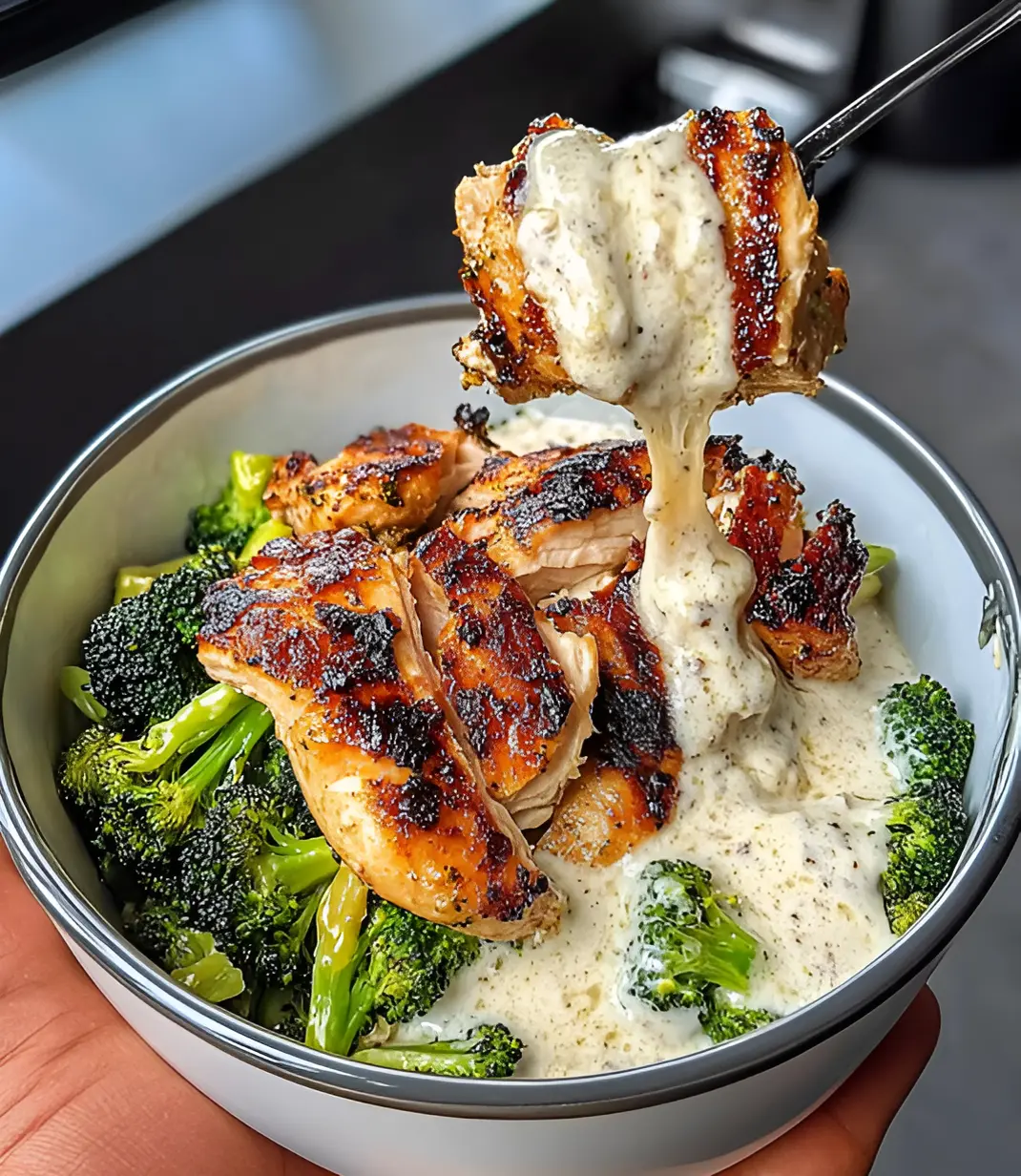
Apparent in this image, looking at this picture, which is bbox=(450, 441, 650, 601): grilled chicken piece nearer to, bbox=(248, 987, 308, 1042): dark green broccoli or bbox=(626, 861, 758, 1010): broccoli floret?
bbox=(626, 861, 758, 1010): broccoli floret

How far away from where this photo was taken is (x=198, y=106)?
9.28 ft

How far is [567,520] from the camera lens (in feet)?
5.04

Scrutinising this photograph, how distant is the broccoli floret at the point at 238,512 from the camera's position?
1.82 m

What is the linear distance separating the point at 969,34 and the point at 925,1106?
81.5 inches

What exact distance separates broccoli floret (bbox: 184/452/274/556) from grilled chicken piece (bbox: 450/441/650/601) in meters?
0.34

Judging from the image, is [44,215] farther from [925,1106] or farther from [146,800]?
[925,1106]

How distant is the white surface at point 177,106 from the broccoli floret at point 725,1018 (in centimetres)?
168

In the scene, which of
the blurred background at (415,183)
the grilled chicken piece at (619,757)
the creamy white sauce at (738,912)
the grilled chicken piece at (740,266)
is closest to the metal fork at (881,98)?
the grilled chicken piece at (740,266)

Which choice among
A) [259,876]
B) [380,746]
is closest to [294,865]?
[259,876]

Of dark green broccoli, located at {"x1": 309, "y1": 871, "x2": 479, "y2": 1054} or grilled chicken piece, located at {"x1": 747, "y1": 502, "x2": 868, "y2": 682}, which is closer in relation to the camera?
dark green broccoli, located at {"x1": 309, "y1": 871, "x2": 479, "y2": 1054}

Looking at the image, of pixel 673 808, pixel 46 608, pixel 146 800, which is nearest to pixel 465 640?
pixel 673 808

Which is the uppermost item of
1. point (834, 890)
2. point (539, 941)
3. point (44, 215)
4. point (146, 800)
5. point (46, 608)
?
point (44, 215)

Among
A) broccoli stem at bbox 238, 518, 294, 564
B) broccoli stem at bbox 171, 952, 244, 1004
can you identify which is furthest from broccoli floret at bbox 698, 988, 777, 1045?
broccoli stem at bbox 238, 518, 294, 564

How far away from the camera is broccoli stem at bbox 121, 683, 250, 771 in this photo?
4.90ft
